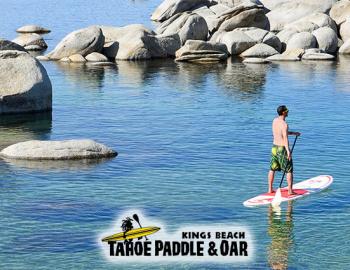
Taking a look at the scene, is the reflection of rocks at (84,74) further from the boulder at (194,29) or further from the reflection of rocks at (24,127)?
the reflection of rocks at (24,127)

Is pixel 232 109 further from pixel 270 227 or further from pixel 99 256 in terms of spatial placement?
pixel 99 256

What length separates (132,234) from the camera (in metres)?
21.5

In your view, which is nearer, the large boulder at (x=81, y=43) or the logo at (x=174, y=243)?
the logo at (x=174, y=243)

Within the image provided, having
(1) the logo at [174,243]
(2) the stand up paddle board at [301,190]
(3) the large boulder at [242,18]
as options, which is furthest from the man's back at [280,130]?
(3) the large boulder at [242,18]

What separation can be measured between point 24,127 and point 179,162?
346 inches

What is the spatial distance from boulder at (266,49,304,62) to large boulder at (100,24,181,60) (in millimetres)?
6675

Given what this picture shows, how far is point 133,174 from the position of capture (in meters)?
27.9

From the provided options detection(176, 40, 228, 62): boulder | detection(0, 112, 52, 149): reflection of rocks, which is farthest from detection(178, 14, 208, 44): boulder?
detection(0, 112, 52, 149): reflection of rocks

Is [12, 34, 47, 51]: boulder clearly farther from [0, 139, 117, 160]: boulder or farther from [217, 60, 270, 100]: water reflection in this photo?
[0, 139, 117, 160]: boulder

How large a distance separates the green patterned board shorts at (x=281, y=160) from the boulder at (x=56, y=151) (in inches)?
293

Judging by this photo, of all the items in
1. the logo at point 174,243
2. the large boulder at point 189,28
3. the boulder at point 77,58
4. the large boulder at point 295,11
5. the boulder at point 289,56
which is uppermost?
the large boulder at point 295,11

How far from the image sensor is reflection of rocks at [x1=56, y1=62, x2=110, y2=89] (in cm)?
4797

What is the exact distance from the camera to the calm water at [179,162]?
70.5ft

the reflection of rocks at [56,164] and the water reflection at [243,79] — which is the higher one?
the water reflection at [243,79]
